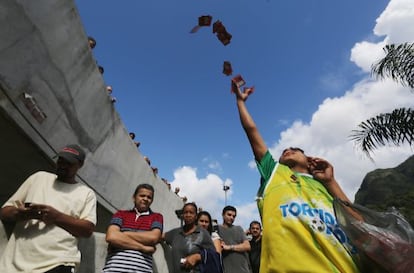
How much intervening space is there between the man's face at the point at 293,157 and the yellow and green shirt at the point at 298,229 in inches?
8.9

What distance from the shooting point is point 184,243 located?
3.51 metres

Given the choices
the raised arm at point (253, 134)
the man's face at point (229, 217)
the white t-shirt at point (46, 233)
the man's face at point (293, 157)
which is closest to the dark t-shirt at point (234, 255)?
the man's face at point (229, 217)

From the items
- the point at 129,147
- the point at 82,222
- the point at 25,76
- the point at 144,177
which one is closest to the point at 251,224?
the point at 82,222

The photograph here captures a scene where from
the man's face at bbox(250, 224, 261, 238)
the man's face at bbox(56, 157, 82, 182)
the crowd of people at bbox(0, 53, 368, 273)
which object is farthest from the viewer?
the man's face at bbox(250, 224, 261, 238)

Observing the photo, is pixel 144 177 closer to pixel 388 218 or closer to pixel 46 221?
pixel 46 221

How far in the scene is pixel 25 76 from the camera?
16.6ft

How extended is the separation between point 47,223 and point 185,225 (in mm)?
1900

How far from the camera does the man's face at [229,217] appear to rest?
16.5ft

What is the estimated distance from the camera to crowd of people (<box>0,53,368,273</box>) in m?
1.42

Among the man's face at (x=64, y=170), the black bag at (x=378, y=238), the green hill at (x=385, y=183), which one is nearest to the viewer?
the black bag at (x=378, y=238)

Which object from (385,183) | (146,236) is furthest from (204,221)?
(385,183)

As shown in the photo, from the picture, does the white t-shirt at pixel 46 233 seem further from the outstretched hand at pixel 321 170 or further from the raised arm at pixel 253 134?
the outstretched hand at pixel 321 170

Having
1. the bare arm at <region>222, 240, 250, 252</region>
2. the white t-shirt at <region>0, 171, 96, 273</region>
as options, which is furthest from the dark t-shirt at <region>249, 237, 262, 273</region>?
the white t-shirt at <region>0, 171, 96, 273</region>

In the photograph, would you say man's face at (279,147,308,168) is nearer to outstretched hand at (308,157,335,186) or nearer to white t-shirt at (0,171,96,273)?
outstretched hand at (308,157,335,186)
